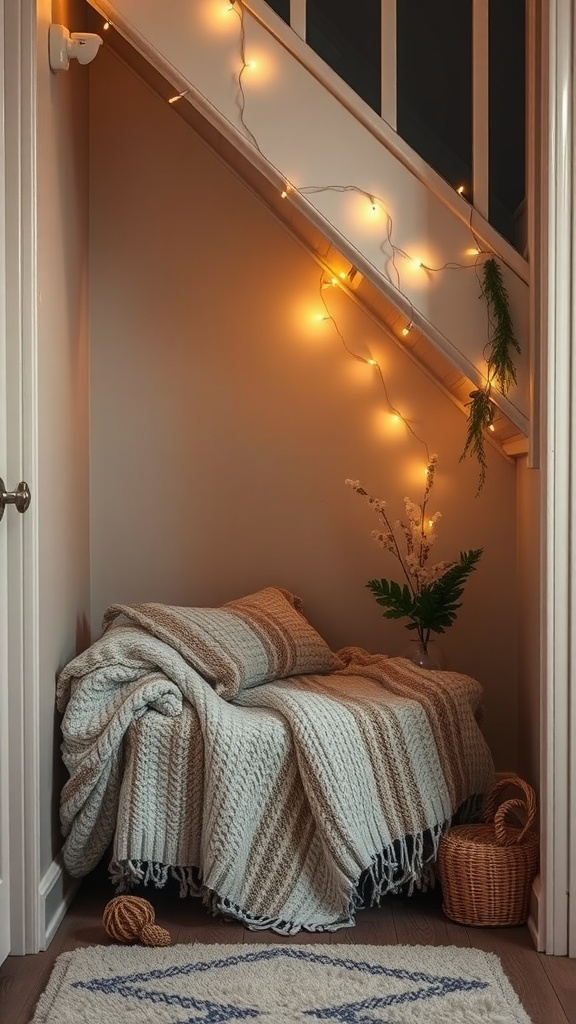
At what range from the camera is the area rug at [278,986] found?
1993mm

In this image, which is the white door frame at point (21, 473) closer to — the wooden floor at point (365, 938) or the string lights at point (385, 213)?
the wooden floor at point (365, 938)

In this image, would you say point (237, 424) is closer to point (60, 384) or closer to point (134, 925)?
point (60, 384)

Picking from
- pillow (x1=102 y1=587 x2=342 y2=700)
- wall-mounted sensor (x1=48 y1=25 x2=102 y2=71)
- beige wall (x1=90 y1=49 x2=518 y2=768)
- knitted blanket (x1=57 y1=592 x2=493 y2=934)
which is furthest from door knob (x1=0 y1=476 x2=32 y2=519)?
beige wall (x1=90 y1=49 x2=518 y2=768)

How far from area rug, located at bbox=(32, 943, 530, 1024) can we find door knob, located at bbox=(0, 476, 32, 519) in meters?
0.91

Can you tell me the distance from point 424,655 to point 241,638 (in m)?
0.56

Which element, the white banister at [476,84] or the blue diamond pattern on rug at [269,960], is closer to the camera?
the blue diamond pattern on rug at [269,960]

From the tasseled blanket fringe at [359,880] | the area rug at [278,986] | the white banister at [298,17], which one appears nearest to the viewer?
the area rug at [278,986]

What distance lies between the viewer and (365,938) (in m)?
2.42

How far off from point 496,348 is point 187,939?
1.47m

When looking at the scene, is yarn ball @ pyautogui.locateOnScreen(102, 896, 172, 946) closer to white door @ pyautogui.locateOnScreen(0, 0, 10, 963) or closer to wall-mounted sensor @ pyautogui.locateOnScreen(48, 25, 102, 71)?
white door @ pyautogui.locateOnScreen(0, 0, 10, 963)

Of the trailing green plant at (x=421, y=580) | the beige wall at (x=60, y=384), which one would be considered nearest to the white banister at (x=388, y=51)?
the beige wall at (x=60, y=384)

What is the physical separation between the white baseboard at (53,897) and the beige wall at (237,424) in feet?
3.06

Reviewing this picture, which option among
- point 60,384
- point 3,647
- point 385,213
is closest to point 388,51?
point 385,213

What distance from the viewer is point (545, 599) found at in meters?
2.33
